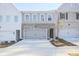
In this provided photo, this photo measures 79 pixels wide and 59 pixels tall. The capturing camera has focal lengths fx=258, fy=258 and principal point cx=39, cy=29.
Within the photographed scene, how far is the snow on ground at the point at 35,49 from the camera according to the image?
206 inches

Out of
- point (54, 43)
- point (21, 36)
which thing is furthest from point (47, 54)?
point (21, 36)

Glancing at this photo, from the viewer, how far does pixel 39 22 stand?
17.7ft

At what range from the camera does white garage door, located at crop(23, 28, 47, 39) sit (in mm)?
5488

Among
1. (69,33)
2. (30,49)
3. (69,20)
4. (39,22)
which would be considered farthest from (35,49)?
(69,20)

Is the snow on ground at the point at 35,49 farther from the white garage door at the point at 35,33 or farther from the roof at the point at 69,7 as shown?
the roof at the point at 69,7

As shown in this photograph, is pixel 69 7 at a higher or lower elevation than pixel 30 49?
higher

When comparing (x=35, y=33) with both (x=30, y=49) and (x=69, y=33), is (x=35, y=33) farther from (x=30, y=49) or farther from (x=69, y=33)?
(x=69, y=33)

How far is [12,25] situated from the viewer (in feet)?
17.5

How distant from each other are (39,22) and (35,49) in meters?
0.57

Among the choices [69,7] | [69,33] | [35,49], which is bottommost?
[35,49]

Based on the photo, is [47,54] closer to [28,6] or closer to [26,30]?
[26,30]

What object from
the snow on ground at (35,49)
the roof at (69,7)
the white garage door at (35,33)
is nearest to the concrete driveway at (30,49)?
the snow on ground at (35,49)

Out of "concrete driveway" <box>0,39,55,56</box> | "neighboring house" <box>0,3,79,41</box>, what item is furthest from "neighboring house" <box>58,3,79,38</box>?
"concrete driveway" <box>0,39,55,56</box>

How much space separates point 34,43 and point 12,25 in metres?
0.59
